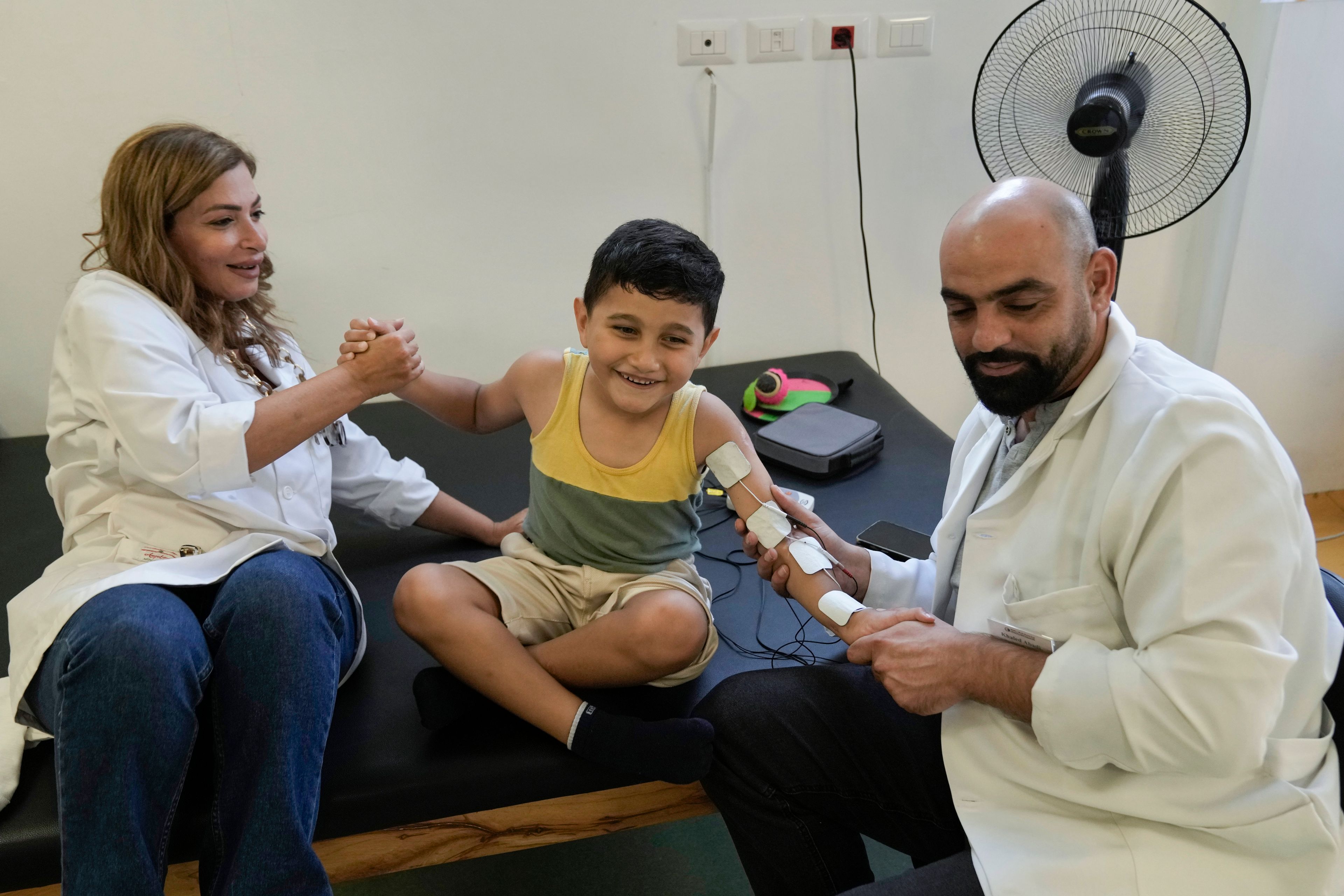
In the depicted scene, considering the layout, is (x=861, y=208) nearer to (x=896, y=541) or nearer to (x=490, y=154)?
(x=490, y=154)

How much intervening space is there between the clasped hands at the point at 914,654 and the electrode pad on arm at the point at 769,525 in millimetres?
199

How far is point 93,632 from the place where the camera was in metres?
1.13

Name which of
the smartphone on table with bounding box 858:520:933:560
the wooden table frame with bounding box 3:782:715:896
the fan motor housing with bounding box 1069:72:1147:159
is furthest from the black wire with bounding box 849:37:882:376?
the wooden table frame with bounding box 3:782:715:896

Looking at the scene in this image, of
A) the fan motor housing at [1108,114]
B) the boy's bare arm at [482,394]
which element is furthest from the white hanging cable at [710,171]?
the boy's bare arm at [482,394]

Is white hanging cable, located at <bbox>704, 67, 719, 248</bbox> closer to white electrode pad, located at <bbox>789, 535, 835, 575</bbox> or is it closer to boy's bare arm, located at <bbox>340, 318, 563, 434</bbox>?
boy's bare arm, located at <bbox>340, 318, 563, 434</bbox>

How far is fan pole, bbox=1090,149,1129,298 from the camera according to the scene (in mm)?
1985

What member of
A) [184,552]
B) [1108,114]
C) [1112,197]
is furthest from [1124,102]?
[184,552]

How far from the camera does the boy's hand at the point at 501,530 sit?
184 cm

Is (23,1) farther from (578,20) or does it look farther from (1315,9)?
(1315,9)

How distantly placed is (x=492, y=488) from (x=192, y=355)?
78 cm

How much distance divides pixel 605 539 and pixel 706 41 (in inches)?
58.3

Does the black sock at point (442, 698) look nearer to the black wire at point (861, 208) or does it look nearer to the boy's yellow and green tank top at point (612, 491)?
the boy's yellow and green tank top at point (612, 491)

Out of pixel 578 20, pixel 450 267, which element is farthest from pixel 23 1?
pixel 578 20

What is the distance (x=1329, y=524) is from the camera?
2.77m
